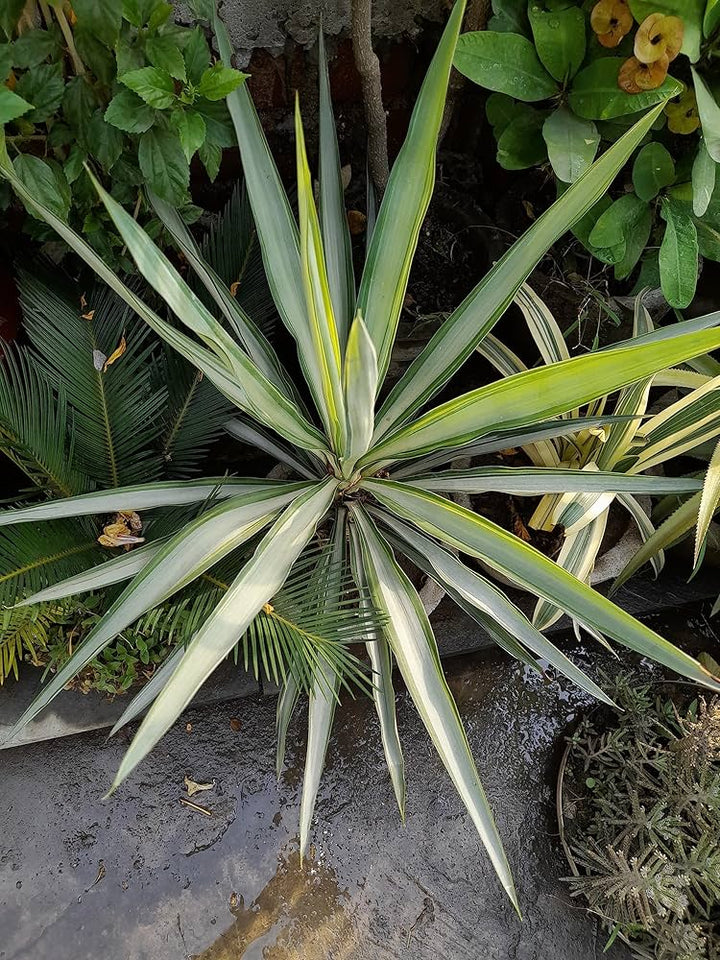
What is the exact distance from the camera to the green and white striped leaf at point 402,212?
815 mm

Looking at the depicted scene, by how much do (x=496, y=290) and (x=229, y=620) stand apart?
561 millimetres

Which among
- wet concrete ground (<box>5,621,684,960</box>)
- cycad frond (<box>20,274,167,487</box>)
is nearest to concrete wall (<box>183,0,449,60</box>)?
cycad frond (<box>20,274,167,487</box>)

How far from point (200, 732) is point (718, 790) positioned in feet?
3.41

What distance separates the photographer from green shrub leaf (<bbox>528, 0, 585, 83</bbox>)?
1.02m

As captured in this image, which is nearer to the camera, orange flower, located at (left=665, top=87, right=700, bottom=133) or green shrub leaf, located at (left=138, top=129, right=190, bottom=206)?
green shrub leaf, located at (left=138, top=129, right=190, bottom=206)

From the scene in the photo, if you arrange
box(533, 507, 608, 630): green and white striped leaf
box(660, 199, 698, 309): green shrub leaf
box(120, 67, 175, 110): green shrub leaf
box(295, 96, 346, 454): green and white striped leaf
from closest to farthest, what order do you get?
box(295, 96, 346, 454): green and white striped leaf → box(120, 67, 175, 110): green shrub leaf → box(660, 199, 698, 309): green shrub leaf → box(533, 507, 608, 630): green and white striped leaf

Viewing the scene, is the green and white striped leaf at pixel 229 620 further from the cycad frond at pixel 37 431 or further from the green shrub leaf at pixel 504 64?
the green shrub leaf at pixel 504 64

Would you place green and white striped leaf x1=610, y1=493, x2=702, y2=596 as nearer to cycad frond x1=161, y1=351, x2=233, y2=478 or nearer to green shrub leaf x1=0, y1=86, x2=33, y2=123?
cycad frond x1=161, y1=351, x2=233, y2=478

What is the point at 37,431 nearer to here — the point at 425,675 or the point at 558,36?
the point at 425,675

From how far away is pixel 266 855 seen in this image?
4.64 feet

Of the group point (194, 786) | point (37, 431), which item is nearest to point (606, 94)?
point (37, 431)

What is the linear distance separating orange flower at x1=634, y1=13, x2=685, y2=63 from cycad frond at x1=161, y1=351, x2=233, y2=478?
0.78 meters

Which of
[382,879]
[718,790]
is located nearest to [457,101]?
[718,790]

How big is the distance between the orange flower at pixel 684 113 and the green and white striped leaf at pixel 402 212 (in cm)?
50
